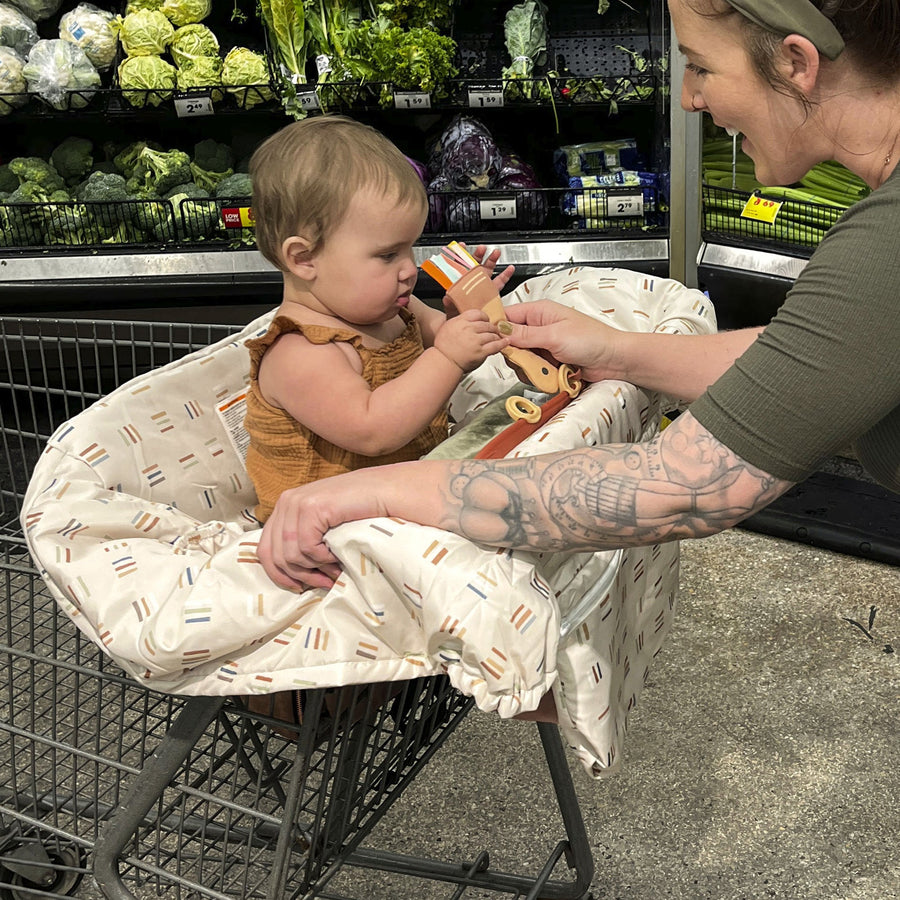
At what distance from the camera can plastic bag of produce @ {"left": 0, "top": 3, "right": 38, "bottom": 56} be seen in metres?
3.43

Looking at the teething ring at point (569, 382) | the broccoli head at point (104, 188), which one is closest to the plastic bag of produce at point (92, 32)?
the broccoli head at point (104, 188)

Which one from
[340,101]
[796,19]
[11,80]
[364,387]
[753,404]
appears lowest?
[364,387]

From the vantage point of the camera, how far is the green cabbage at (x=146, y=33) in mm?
3355

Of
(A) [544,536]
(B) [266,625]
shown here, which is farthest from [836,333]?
(B) [266,625]

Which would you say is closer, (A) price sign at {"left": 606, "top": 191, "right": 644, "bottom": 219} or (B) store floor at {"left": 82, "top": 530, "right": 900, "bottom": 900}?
(B) store floor at {"left": 82, "top": 530, "right": 900, "bottom": 900}

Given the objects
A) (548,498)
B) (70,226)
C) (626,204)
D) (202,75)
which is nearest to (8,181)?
(70,226)

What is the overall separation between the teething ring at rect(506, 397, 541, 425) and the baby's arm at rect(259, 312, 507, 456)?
0.11 metres

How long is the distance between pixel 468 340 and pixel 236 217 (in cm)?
202

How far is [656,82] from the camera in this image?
3174mm

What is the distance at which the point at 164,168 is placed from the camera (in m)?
3.43

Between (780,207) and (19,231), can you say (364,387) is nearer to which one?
(780,207)

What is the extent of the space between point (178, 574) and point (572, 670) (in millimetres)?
436

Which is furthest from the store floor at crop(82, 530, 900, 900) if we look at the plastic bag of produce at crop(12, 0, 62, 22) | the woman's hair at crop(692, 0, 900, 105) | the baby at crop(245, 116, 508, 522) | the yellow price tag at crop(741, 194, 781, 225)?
the plastic bag of produce at crop(12, 0, 62, 22)

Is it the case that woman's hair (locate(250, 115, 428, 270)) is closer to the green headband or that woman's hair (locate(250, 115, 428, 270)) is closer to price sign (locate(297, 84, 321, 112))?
the green headband
